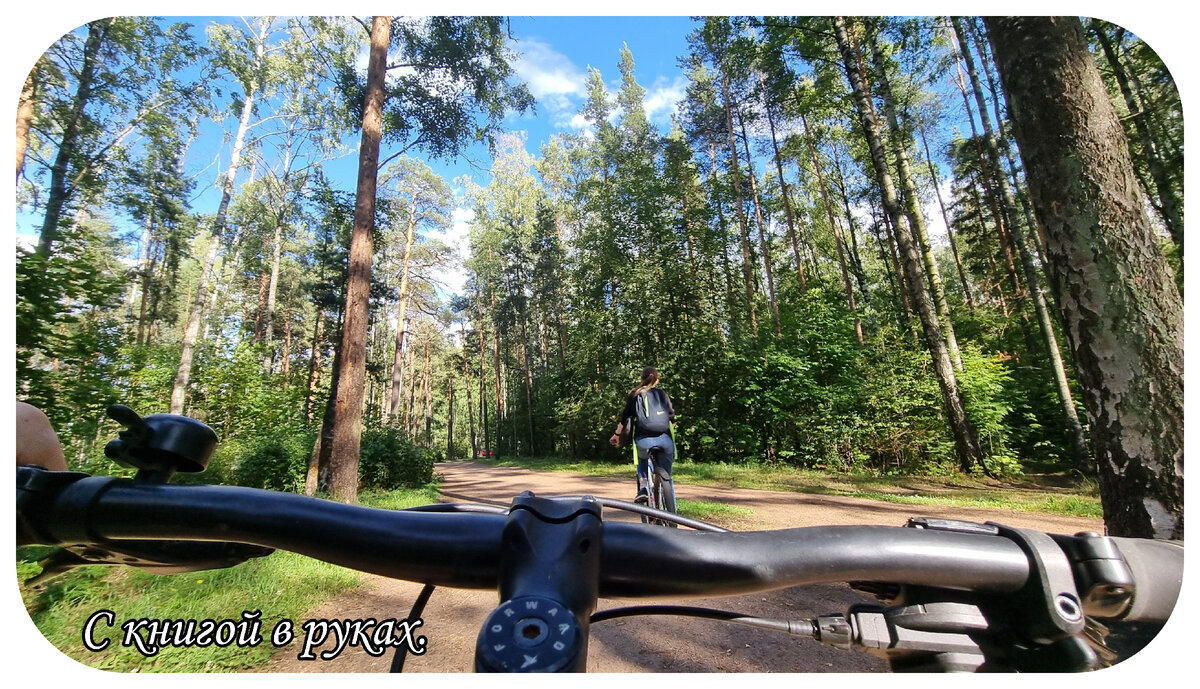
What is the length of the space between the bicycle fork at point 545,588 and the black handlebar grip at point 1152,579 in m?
0.72

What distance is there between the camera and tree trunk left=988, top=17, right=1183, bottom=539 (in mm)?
1394

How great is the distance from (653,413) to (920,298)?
28.2 ft

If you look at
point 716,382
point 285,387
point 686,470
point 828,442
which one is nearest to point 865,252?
point 716,382

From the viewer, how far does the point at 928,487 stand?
9312mm

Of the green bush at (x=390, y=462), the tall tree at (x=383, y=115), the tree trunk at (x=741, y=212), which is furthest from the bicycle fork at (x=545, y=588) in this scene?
the tree trunk at (x=741, y=212)

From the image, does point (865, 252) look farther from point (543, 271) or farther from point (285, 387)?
point (285, 387)

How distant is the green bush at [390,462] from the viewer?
34.5 ft

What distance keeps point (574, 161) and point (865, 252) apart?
18609 mm

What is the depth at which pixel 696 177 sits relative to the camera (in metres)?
20.0

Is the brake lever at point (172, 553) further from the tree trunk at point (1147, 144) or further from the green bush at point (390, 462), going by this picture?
the green bush at point (390, 462)

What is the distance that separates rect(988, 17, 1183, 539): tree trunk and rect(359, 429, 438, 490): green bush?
11.2 meters

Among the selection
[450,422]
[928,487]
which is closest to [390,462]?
[928,487]

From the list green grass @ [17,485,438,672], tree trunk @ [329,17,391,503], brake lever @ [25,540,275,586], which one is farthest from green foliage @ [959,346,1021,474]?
brake lever @ [25,540,275,586]

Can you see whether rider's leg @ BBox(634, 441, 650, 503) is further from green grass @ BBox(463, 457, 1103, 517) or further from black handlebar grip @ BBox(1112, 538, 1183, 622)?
green grass @ BBox(463, 457, 1103, 517)
